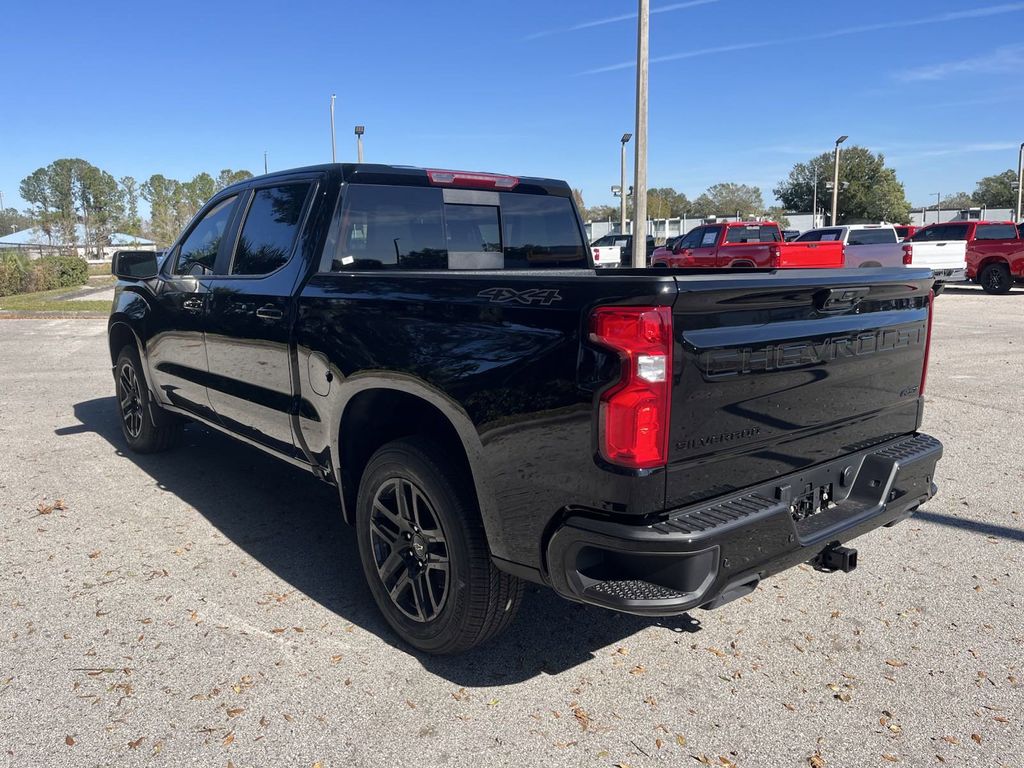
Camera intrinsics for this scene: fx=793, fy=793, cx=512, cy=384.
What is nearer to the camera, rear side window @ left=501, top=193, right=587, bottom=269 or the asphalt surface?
the asphalt surface

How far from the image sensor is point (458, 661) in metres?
3.32

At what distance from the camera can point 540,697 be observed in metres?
3.06

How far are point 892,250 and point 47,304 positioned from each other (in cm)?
2201

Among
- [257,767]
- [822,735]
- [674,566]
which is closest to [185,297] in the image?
[257,767]

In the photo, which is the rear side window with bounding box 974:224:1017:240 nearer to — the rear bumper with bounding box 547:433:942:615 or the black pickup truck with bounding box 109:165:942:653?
the black pickup truck with bounding box 109:165:942:653

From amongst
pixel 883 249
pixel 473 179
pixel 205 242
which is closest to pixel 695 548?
pixel 473 179

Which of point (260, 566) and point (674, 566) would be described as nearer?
point (674, 566)

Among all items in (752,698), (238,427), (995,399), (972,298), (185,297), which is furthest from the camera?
(972,298)

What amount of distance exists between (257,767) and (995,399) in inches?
314

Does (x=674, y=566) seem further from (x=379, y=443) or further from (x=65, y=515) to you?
(x=65, y=515)

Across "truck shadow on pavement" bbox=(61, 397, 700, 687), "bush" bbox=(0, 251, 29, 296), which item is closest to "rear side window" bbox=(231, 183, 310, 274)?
"truck shadow on pavement" bbox=(61, 397, 700, 687)

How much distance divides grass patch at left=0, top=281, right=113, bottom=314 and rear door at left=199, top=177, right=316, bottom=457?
14.8m

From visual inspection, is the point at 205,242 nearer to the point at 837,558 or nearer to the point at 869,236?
the point at 837,558

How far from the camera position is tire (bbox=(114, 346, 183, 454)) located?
6.02 metres
